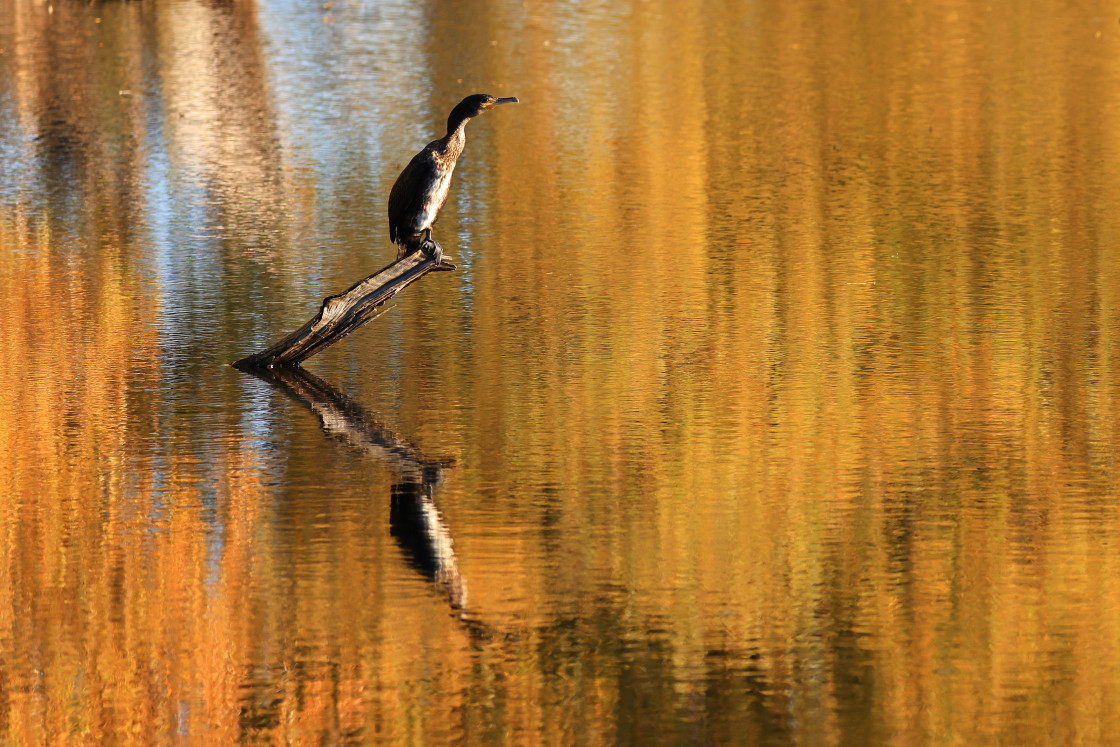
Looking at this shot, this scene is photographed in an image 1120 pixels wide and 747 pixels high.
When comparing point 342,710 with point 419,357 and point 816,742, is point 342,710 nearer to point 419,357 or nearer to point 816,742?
point 816,742

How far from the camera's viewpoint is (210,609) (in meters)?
6.70

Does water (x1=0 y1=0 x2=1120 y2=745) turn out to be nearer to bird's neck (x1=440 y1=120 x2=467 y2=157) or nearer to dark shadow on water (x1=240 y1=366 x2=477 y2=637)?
dark shadow on water (x1=240 y1=366 x2=477 y2=637)

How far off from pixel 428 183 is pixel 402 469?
2.41m

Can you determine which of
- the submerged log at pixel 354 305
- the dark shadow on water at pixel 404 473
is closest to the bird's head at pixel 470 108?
the submerged log at pixel 354 305

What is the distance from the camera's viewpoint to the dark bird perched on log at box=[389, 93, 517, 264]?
33.7 feet

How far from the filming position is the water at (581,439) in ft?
19.7

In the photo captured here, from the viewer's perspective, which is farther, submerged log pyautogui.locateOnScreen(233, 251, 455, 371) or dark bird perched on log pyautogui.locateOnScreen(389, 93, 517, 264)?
submerged log pyautogui.locateOnScreen(233, 251, 455, 371)

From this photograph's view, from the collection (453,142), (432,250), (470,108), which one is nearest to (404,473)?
(432,250)

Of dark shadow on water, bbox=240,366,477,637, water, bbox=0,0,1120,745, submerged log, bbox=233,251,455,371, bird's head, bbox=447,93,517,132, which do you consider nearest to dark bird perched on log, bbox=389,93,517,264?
bird's head, bbox=447,93,517,132

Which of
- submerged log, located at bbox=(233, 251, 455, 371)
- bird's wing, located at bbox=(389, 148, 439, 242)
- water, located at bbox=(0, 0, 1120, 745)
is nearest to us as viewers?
water, located at bbox=(0, 0, 1120, 745)

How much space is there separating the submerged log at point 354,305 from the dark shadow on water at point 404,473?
195 millimetres

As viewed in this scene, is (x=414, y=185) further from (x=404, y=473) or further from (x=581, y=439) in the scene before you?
(x=404, y=473)

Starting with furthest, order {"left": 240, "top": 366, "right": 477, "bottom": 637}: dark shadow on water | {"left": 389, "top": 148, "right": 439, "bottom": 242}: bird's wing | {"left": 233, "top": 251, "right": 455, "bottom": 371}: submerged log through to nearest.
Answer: {"left": 233, "top": 251, "right": 455, "bottom": 371}: submerged log
{"left": 389, "top": 148, "right": 439, "bottom": 242}: bird's wing
{"left": 240, "top": 366, "right": 477, "bottom": 637}: dark shadow on water

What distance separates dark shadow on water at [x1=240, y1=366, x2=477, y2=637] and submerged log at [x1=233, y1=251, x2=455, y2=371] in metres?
0.19
